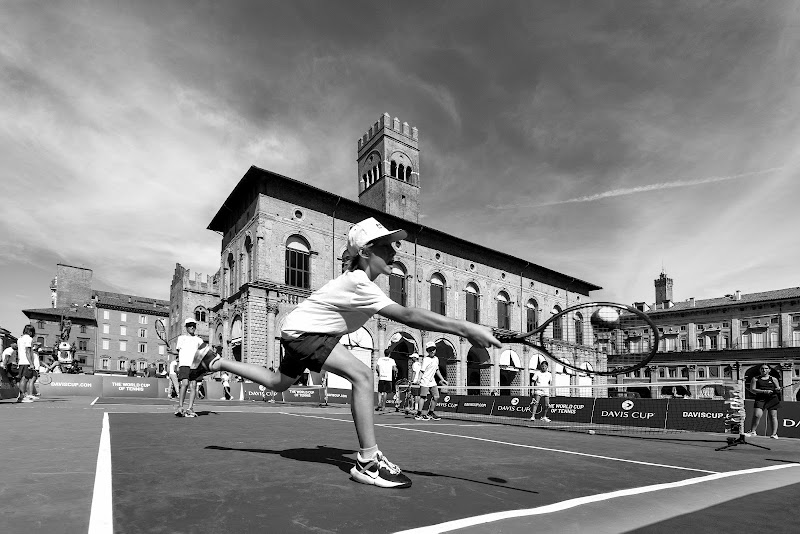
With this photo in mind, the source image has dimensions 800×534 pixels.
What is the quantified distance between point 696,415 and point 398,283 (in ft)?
86.2

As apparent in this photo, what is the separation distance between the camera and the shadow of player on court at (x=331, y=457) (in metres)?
3.99

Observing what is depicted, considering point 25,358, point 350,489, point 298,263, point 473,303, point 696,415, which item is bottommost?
point 696,415

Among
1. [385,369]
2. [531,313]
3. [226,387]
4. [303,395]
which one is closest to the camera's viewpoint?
[385,369]

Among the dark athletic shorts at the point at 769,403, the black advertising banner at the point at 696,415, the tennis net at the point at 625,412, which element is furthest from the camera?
the black advertising banner at the point at 696,415

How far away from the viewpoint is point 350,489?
11.7 ft

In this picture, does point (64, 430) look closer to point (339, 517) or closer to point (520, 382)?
point (339, 517)

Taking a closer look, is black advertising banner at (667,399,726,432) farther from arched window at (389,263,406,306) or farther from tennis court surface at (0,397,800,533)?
arched window at (389,263,406,306)

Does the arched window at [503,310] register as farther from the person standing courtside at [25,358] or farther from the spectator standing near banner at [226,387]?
the person standing courtside at [25,358]

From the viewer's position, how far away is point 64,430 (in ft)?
22.3

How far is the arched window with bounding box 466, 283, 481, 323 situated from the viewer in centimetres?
4259

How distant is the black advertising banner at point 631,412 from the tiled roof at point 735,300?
58944mm

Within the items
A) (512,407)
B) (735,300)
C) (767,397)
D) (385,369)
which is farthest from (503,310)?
(735,300)

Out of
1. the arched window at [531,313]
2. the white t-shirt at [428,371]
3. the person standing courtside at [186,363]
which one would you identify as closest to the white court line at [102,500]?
the person standing courtside at [186,363]

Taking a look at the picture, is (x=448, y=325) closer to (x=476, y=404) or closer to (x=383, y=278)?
(x=476, y=404)
